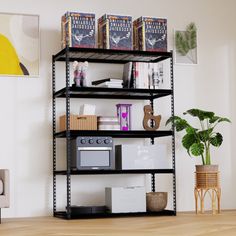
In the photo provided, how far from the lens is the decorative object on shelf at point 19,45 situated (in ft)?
21.9

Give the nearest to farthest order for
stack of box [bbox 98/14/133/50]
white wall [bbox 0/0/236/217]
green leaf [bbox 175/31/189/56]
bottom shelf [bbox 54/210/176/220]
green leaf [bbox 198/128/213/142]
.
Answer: bottom shelf [bbox 54/210/176/220] < stack of box [bbox 98/14/133/50] < white wall [bbox 0/0/236/217] < green leaf [bbox 198/128/213/142] < green leaf [bbox 175/31/189/56]

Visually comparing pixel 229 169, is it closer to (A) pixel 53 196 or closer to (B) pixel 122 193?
(B) pixel 122 193

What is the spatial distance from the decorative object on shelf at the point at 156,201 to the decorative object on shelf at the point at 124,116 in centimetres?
73

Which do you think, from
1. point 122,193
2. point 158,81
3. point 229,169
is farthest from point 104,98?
point 229,169

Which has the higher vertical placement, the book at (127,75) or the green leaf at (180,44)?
the green leaf at (180,44)

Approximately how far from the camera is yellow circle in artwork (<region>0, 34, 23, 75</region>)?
6.66m

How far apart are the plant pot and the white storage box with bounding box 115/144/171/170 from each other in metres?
0.38

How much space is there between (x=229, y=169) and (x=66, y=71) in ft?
7.51

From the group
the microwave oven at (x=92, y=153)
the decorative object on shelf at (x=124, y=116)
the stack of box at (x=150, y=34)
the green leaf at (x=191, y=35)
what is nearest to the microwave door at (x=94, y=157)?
the microwave oven at (x=92, y=153)

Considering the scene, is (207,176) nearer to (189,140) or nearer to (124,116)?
(189,140)

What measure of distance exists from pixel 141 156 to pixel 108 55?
1110 millimetres

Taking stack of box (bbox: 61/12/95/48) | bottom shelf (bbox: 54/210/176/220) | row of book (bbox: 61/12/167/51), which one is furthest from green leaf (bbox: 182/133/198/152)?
stack of box (bbox: 61/12/95/48)

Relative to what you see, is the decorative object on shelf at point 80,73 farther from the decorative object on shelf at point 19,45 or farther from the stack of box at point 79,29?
the decorative object on shelf at point 19,45

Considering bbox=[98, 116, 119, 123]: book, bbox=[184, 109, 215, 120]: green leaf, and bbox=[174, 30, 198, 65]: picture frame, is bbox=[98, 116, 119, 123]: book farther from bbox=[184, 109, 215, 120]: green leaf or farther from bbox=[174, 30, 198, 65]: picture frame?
bbox=[174, 30, 198, 65]: picture frame
